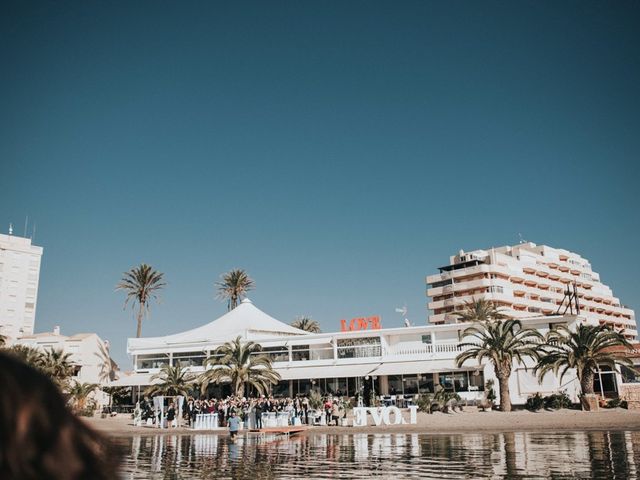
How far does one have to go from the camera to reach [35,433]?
3.60ft

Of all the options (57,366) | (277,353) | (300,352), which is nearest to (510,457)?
(300,352)

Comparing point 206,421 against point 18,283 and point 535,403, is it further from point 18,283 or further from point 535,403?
point 18,283

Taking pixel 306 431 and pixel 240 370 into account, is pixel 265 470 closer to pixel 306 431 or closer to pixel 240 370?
pixel 306 431

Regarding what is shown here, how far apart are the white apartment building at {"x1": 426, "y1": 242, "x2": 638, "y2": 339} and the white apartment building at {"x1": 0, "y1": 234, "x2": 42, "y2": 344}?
228 ft

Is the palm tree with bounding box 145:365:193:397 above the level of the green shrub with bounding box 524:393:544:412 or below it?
above

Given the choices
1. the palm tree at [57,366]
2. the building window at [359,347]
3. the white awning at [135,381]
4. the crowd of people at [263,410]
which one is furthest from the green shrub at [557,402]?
the palm tree at [57,366]

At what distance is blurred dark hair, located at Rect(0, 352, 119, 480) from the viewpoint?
3.52ft

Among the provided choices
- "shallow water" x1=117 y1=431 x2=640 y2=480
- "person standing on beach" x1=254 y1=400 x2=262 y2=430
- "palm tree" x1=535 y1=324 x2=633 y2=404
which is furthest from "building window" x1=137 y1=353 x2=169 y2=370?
"palm tree" x1=535 y1=324 x2=633 y2=404

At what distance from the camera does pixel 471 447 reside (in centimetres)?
1989

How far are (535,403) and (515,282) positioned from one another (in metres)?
61.5

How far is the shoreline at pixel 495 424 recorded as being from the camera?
2923cm

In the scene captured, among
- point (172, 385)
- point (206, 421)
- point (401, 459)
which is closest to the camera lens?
point (401, 459)

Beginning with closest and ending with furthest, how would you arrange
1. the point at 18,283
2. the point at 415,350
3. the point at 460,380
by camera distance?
the point at 460,380 < the point at 415,350 < the point at 18,283

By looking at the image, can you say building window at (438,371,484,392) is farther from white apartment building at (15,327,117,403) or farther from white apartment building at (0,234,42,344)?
white apartment building at (0,234,42,344)
